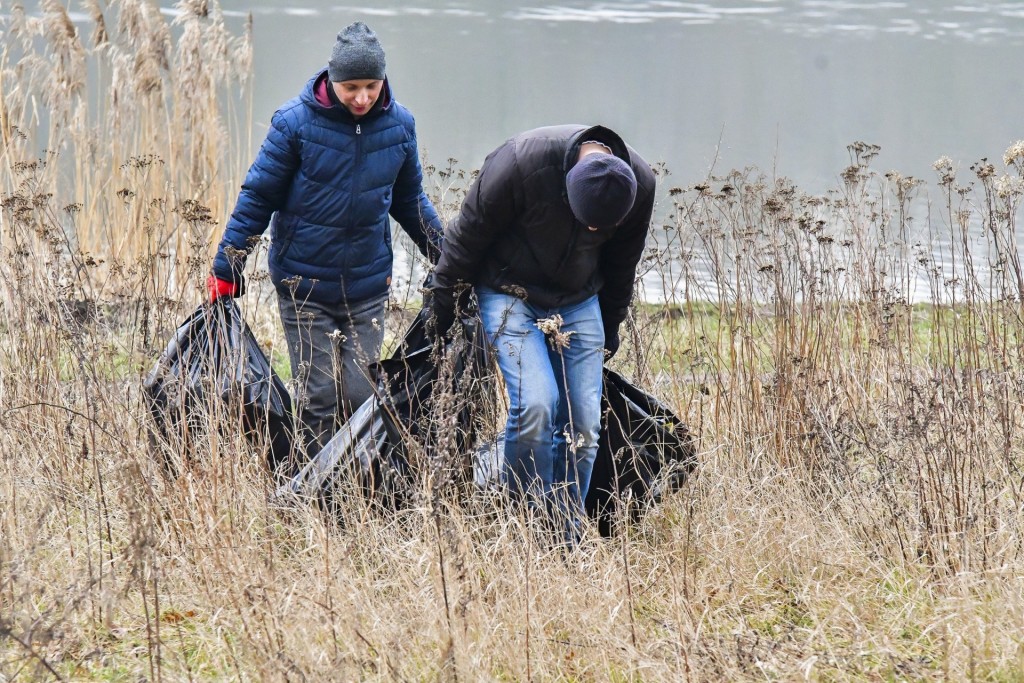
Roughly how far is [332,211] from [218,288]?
1.56 feet

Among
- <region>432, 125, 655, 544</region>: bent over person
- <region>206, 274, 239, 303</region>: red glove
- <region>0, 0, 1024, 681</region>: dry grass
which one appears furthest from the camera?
<region>206, 274, 239, 303</region>: red glove

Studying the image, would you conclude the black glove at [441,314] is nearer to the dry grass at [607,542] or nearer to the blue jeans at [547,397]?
the blue jeans at [547,397]

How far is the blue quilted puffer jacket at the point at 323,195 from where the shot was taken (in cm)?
402

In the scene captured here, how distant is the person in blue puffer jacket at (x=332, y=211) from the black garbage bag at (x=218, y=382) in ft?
0.35

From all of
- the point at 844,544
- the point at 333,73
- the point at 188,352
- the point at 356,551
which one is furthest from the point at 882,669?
the point at 333,73

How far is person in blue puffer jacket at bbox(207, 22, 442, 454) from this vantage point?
13.1 feet

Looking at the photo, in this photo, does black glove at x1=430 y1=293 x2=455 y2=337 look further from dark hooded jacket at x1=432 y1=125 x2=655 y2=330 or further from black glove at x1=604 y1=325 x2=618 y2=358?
black glove at x1=604 y1=325 x2=618 y2=358

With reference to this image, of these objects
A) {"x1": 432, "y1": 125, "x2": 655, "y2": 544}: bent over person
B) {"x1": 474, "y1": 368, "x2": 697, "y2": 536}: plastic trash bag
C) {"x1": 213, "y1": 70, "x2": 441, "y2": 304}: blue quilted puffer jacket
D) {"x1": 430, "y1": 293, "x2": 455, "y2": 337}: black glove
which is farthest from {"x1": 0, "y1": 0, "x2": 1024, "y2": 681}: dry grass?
{"x1": 430, "y1": 293, "x2": 455, "y2": 337}: black glove

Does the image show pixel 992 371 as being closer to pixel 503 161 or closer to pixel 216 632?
pixel 503 161

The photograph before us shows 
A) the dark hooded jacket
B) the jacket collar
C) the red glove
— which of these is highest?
the jacket collar

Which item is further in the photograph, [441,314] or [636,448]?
[636,448]

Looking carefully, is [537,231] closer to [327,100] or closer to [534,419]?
[534,419]

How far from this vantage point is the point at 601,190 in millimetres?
3287

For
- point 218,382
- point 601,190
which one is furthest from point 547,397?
point 218,382
